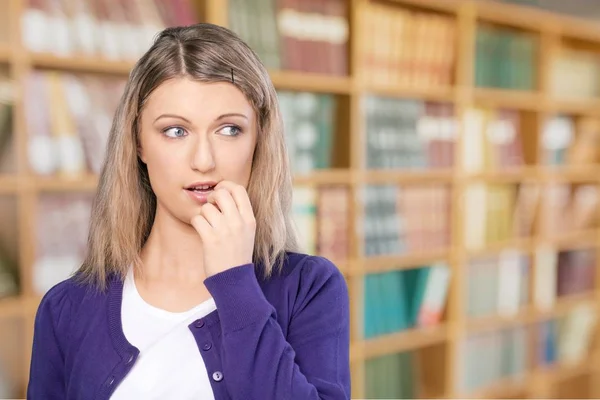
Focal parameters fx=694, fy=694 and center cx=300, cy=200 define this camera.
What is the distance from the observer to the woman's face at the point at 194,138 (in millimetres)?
1018

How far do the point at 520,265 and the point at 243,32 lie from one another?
6.63 ft

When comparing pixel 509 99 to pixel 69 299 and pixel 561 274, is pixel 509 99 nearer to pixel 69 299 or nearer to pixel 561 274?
pixel 561 274

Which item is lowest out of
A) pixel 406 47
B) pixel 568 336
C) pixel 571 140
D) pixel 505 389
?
pixel 505 389

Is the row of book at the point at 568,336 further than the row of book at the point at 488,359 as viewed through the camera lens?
Yes

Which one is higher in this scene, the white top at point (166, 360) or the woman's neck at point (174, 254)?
the woman's neck at point (174, 254)

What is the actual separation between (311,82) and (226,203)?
5.74 feet

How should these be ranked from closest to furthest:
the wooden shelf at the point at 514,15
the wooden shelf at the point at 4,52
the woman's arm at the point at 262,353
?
the woman's arm at the point at 262,353 < the wooden shelf at the point at 4,52 < the wooden shelf at the point at 514,15

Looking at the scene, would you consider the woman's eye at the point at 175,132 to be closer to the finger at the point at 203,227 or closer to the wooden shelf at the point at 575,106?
the finger at the point at 203,227

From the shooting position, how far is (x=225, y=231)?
963 millimetres

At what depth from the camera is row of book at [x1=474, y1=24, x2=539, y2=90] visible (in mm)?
3344

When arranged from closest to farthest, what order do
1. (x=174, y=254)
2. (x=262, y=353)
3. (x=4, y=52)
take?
1. (x=262, y=353)
2. (x=174, y=254)
3. (x=4, y=52)

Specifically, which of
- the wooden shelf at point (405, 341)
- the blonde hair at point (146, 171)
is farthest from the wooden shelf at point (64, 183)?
the wooden shelf at point (405, 341)

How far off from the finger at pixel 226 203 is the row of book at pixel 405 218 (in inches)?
76.1

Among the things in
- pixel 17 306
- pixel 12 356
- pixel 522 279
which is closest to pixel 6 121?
pixel 17 306
